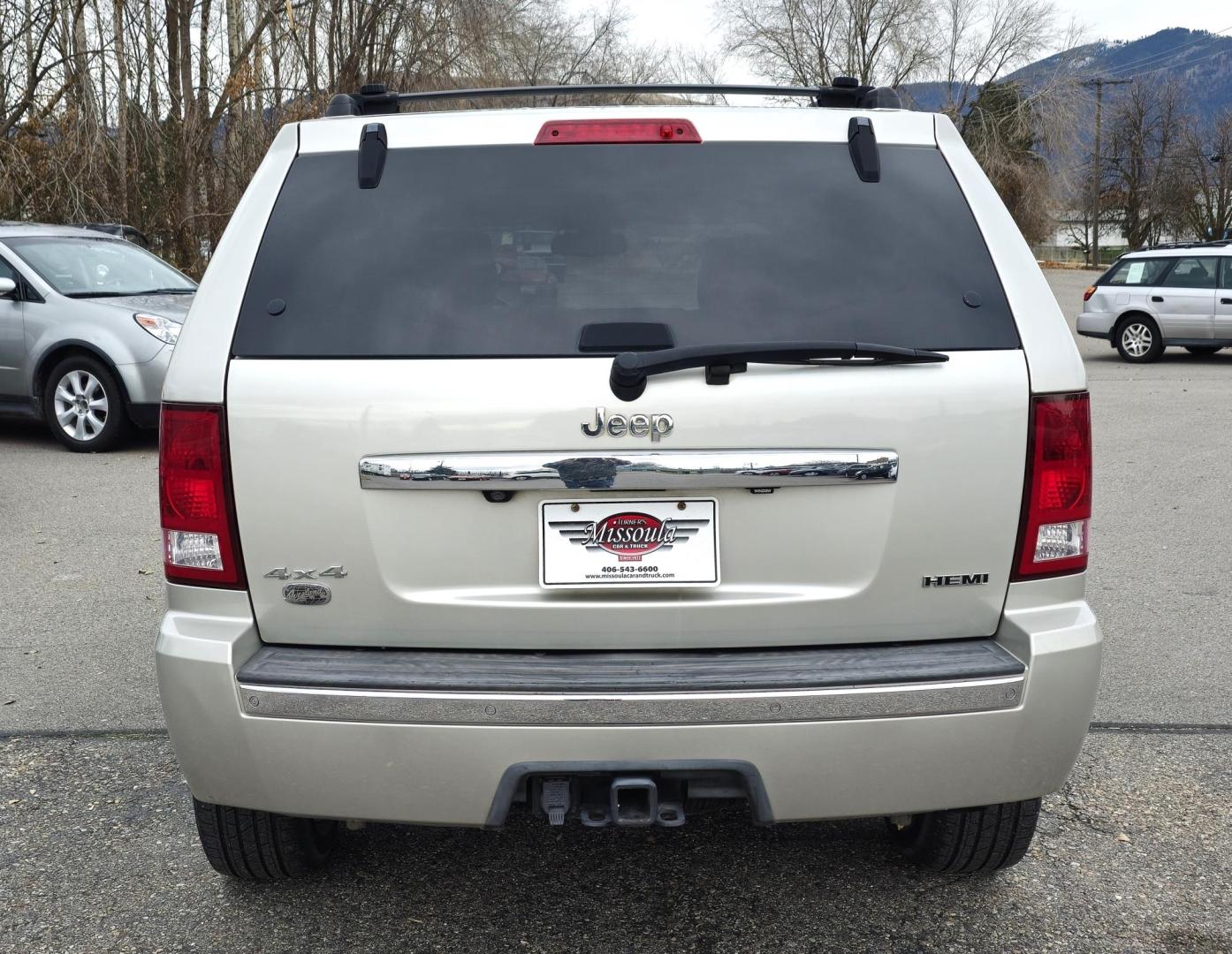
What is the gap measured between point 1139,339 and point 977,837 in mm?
16825

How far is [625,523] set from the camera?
257cm

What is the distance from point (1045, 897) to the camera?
10.3 feet

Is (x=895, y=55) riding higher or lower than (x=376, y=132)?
higher

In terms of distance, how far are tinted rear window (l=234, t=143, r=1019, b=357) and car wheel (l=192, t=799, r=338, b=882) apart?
113cm

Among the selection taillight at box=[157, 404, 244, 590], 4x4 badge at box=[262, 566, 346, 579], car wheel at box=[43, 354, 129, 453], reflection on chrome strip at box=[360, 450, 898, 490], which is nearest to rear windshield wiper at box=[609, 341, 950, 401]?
reflection on chrome strip at box=[360, 450, 898, 490]

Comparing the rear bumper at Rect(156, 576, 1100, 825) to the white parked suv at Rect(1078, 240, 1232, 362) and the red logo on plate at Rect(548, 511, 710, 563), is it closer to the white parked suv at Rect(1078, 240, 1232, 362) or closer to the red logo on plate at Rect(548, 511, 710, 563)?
the red logo on plate at Rect(548, 511, 710, 563)

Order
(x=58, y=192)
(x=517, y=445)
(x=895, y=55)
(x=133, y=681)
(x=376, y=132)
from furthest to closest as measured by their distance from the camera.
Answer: (x=895, y=55), (x=58, y=192), (x=133, y=681), (x=376, y=132), (x=517, y=445)

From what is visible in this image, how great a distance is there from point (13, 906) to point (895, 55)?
63579 mm

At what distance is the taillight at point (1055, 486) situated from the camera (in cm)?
262

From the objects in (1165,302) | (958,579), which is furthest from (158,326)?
(1165,302)

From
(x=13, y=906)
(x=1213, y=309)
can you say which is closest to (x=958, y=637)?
(x=13, y=906)

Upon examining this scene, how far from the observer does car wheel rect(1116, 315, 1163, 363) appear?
59.3 ft

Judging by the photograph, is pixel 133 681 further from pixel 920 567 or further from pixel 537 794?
pixel 920 567

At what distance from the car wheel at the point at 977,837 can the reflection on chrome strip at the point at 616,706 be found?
676 millimetres
